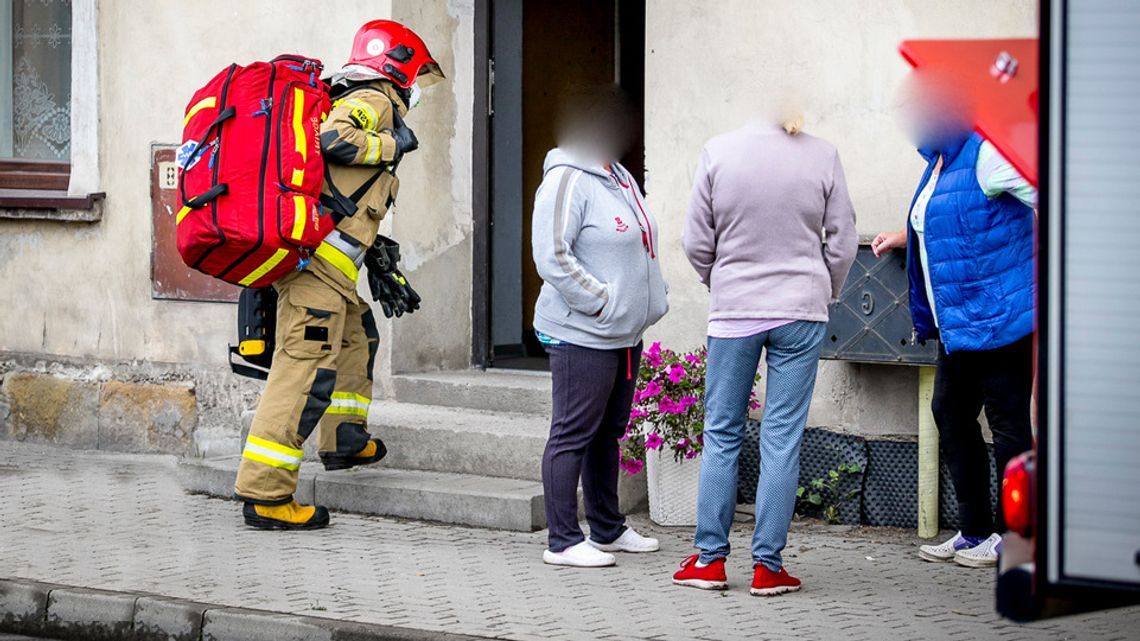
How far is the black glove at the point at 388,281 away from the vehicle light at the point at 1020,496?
4.33m

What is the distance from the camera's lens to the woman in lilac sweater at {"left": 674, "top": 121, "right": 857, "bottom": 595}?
6242 mm

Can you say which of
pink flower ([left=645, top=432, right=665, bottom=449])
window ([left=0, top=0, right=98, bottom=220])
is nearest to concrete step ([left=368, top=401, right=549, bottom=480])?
pink flower ([left=645, top=432, right=665, bottom=449])

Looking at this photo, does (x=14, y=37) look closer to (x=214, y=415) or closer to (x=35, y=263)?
(x=35, y=263)

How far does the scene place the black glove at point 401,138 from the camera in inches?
301

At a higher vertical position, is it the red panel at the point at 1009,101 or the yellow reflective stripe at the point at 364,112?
the yellow reflective stripe at the point at 364,112

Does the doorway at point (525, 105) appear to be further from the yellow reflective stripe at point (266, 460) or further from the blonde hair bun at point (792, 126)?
the blonde hair bun at point (792, 126)

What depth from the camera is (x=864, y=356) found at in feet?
24.5

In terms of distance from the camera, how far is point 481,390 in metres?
8.85

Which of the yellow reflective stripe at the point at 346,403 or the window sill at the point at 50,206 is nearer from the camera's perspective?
the yellow reflective stripe at the point at 346,403

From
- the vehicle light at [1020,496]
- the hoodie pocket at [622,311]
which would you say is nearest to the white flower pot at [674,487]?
the hoodie pocket at [622,311]

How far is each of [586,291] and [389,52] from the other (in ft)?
5.64

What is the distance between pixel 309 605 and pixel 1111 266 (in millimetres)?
3454

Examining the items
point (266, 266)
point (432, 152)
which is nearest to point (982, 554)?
point (266, 266)

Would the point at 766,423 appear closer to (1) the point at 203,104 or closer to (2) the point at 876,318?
(2) the point at 876,318
